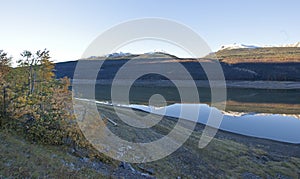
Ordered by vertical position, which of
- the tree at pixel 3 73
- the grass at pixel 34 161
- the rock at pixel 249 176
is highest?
the tree at pixel 3 73

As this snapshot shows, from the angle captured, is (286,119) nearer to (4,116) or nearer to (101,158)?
(101,158)

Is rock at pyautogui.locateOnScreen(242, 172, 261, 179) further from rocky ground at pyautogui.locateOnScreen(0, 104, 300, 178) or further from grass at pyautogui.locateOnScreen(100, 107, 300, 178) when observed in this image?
grass at pyautogui.locateOnScreen(100, 107, 300, 178)

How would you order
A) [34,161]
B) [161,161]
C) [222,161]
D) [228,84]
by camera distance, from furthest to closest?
1. [228,84]
2. [222,161]
3. [161,161]
4. [34,161]

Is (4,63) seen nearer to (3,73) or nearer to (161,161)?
(3,73)

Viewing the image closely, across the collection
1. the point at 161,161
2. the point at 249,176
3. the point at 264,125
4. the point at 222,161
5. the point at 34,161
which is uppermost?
the point at 34,161

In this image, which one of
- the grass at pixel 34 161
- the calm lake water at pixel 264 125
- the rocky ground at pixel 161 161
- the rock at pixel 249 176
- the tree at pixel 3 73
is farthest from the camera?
the calm lake water at pixel 264 125

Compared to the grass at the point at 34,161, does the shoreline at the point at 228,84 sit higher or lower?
higher

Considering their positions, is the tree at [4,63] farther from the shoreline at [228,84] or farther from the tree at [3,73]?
the shoreline at [228,84]

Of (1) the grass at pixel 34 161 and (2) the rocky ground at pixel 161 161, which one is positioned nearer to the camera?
(1) the grass at pixel 34 161

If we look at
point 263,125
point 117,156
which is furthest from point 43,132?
point 263,125

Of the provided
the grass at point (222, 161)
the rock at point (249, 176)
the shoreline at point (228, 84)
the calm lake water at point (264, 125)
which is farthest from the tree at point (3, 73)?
the shoreline at point (228, 84)

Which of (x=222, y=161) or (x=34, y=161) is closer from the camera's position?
(x=34, y=161)

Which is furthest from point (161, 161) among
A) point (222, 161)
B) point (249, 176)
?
point (249, 176)

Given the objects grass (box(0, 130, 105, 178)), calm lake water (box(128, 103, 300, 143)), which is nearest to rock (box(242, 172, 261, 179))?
grass (box(0, 130, 105, 178))
